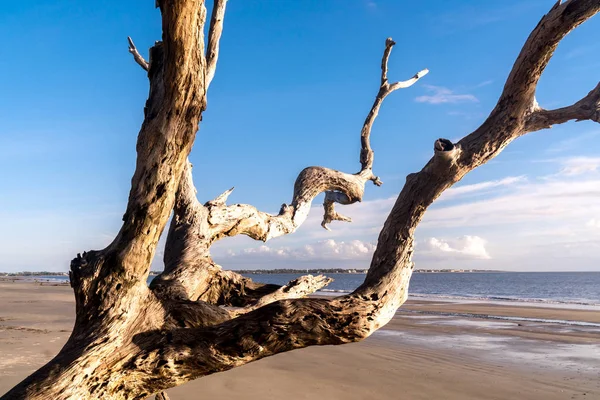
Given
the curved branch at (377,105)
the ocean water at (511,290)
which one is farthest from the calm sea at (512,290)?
the curved branch at (377,105)

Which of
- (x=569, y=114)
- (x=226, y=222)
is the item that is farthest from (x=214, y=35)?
(x=569, y=114)

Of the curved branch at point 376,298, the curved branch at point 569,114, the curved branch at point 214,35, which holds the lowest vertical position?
the curved branch at point 376,298

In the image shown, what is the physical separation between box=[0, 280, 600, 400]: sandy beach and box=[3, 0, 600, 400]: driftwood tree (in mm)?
4450

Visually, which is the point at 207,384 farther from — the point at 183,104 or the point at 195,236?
the point at 183,104

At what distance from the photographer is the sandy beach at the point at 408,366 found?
7.62 m

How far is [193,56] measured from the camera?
8.21 ft

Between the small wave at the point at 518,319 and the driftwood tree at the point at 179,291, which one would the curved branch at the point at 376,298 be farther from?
the small wave at the point at 518,319

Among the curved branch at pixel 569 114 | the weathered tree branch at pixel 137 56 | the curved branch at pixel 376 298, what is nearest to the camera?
the curved branch at pixel 376 298

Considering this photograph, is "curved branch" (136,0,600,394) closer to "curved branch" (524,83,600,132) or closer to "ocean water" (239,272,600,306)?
"curved branch" (524,83,600,132)

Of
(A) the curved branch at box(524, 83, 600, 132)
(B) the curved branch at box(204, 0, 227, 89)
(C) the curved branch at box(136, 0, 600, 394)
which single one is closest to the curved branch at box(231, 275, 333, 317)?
(C) the curved branch at box(136, 0, 600, 394)

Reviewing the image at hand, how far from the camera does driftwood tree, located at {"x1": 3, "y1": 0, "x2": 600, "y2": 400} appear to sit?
8.62 feet

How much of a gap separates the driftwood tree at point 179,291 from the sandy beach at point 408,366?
4.45 meters

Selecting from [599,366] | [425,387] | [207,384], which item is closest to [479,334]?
[599,366]

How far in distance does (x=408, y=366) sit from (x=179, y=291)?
7398 mm
